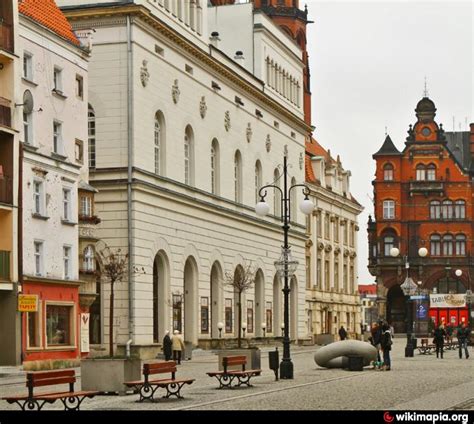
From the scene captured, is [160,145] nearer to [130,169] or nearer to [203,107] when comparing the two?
[130,169]

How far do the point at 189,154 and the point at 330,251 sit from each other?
3985cm

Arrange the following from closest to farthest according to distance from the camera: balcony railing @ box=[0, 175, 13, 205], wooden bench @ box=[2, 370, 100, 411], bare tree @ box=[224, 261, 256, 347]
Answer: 1. wooden bench @ box=[2, 370, 100, 411]
2. balcony railing @ box=[0, 175, 13, 205]
3. bare tree @ box=[224, 261, 256, 347]

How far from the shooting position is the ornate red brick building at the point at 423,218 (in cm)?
13562

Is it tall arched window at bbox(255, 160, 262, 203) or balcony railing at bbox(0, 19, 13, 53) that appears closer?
balcony railing at bbox(0, 19, 13, 53)

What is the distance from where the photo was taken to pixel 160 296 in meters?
65.5

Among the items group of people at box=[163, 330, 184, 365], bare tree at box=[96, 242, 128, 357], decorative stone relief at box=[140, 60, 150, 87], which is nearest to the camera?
bare tree at box=[96, 242, 128, 357]

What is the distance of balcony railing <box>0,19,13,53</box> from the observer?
48.7 meters

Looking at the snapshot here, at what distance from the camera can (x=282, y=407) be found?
88.0 ft

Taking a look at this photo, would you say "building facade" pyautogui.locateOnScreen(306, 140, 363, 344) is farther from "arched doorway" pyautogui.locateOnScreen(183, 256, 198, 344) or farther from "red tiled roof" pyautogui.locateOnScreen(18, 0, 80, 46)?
"red tiled roof" pyautogui.locateOnScreen(18, 0, 80, 46)

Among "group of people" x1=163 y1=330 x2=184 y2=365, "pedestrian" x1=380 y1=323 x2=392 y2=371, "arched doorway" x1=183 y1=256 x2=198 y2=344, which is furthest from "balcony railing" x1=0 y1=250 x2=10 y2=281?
"arched doorway" x1=183 y1=256 x2=198 y2=344

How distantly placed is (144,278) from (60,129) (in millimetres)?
11201

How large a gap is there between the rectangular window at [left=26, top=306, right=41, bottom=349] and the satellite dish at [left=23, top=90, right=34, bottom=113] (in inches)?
303

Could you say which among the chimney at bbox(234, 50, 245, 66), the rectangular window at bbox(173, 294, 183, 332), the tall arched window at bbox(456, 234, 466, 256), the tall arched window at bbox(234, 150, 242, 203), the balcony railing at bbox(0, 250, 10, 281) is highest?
the chimney at bbox(234, 50, 245, 66)

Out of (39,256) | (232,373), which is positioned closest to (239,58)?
(39,256)
